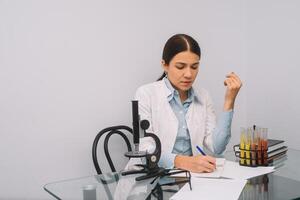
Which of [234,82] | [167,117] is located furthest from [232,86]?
[167,117]

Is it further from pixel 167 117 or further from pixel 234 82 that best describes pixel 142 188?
pixel 234 82

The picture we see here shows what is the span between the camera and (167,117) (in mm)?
1537

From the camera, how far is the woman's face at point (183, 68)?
4.83 feet

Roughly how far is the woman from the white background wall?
0.32 metres

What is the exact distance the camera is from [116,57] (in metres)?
1.80

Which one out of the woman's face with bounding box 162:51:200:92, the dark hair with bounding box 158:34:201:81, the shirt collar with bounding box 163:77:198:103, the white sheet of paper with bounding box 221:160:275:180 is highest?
the dark hair with bounding box 158:34:201:81

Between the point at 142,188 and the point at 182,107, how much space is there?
57 centimetres

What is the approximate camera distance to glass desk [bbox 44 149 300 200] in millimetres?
1037

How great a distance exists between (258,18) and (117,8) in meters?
0.97

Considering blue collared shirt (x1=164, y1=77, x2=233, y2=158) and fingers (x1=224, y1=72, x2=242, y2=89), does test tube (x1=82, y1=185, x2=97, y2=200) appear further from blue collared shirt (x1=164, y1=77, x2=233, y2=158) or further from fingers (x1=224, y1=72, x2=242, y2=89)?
fingers (x1=224, y1=72, x2=242, y2=89)

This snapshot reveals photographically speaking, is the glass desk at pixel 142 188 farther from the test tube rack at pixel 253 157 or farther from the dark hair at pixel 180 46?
the dark hair at pixel 180 46

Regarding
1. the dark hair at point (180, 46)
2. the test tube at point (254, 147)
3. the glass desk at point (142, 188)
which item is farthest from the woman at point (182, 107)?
the glass desk at point (142, 188)

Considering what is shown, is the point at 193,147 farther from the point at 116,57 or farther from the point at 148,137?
the point at 116,57

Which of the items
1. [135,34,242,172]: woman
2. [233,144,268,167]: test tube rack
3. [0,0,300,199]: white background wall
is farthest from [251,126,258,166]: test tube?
[0,0,300,199]: white background wall
